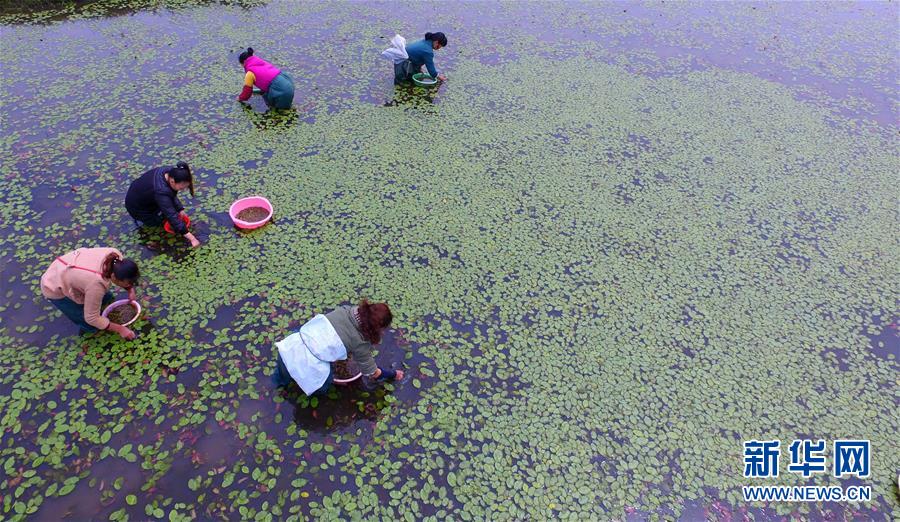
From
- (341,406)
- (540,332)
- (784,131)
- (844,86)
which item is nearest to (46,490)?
(341,406)

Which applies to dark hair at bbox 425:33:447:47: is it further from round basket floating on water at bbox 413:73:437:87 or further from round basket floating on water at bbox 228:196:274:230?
round basket floating on water at bbox 228:196:274:230

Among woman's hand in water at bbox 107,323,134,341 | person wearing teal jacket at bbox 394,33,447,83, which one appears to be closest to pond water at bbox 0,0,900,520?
woman's hand in water at bbox 107,323,134,341

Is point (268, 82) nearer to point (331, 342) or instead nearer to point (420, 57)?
point (420, 57)

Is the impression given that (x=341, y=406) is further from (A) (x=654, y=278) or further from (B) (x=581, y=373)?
(A) (x=654, y=278)

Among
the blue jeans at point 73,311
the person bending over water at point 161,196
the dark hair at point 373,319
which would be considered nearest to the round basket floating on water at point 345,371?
the dark hair at point 373,319

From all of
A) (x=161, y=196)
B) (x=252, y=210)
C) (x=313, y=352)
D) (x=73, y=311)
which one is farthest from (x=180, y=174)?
(x=313, y=352)

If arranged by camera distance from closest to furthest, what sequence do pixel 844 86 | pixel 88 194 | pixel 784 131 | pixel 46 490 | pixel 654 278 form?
pixel 46 490 < pixel 654 278 < pixel 88 194 < pixel 784 131 < pixel 844 86

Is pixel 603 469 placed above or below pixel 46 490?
below
